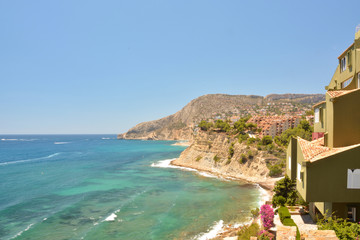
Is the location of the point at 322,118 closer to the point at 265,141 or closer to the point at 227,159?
the point at 265,141

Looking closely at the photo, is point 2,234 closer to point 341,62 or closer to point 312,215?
point 312,215

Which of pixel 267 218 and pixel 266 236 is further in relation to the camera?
pixel 267 218

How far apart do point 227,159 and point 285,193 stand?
1442 inches

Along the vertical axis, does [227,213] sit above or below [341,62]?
below

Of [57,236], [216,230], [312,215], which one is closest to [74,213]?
[57,236]

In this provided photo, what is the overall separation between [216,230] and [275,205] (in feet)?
23.7

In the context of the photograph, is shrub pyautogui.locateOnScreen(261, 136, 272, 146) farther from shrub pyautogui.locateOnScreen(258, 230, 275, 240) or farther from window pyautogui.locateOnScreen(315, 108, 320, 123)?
shrub pyautogui.locateOnScreen(258, 230, 275, 240)

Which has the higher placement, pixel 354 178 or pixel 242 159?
pixel 354 178

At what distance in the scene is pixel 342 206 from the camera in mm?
16250

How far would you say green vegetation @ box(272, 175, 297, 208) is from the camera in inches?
980

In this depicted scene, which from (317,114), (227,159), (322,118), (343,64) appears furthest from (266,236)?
(227,159)

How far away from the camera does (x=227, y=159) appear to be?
203 feet

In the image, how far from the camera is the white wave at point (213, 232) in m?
24.8

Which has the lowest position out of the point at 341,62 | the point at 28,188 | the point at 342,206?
the point at 28,188
